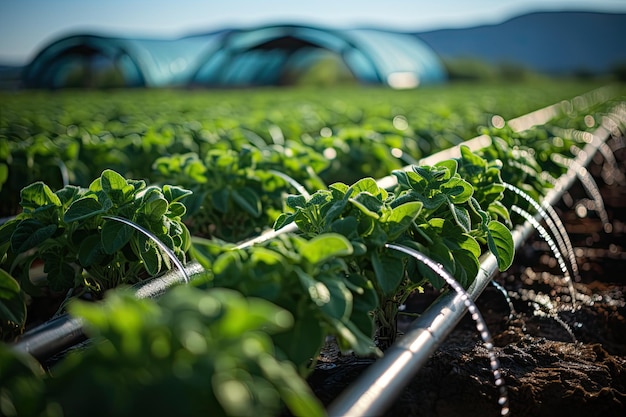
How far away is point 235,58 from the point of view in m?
39.7

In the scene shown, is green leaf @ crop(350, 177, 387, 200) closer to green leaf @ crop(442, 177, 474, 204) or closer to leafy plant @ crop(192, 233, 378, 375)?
green leaf @ crop(442, 177, 474, 204)

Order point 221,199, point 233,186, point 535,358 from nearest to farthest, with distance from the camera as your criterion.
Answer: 1. point 535,358
2. point 221,199
3. point 233,186

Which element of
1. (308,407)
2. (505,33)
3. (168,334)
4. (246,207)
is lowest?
(505,33)

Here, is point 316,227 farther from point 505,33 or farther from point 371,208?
point 505,33

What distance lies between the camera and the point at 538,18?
9219 cm

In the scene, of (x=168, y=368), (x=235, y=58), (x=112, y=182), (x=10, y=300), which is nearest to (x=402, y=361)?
(x=168, y=368)

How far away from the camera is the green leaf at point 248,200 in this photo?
124 inches

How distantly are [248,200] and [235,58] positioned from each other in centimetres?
3793

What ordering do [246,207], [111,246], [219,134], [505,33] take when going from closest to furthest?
[111,246] < [246,207] < [219,134] < [505,33]

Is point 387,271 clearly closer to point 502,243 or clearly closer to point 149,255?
point 502,243

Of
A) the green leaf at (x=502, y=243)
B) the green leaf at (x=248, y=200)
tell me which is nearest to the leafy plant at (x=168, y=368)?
the green leaf at (x=502, y=243)

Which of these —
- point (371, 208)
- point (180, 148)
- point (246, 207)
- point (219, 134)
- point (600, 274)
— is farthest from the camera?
point (219, 134)

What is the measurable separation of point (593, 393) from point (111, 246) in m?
1.76

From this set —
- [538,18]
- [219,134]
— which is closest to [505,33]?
[538,18]
